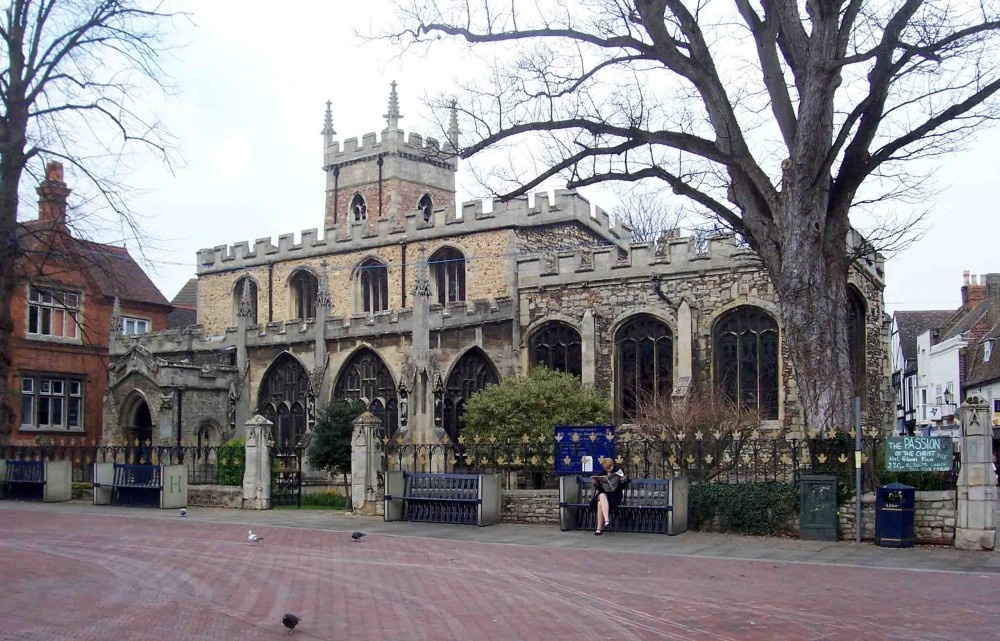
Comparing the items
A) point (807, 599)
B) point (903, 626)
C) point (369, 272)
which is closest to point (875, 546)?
point (807, 599)

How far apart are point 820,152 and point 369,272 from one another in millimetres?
23651

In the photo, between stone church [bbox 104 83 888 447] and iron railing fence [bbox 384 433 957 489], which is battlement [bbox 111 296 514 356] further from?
iron railing fence [bbox 384 433 957 489]

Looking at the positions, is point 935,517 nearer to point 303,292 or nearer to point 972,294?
point 303,292

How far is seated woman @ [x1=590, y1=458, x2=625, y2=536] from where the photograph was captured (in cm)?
1717

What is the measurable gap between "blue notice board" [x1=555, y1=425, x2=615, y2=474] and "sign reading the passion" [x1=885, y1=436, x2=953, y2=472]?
485cm

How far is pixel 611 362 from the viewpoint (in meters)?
29.1

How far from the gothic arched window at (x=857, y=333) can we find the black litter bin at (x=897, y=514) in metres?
13.1

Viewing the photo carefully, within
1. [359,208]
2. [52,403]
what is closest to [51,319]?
[52,403]

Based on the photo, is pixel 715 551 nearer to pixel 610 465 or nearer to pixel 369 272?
pixel 610 465

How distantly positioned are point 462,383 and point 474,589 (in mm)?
20890

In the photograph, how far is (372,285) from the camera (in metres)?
38.6

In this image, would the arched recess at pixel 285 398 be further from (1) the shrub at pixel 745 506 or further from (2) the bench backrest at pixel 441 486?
(1) the shrub at pixel 745 506

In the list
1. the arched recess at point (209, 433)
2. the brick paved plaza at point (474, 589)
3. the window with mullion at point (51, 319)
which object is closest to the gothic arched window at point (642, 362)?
the brick paved plaza at point (474, 589)

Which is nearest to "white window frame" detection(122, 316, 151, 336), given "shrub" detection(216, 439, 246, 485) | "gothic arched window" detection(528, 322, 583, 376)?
"shrub" detection(216, 439, 246, 485)
